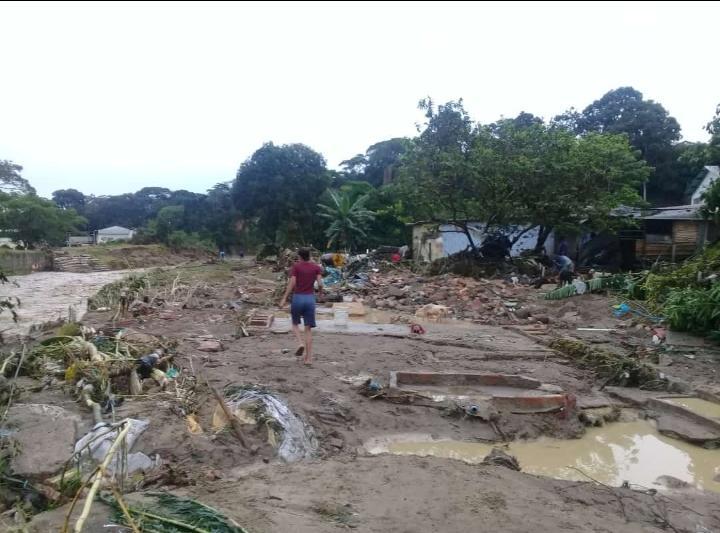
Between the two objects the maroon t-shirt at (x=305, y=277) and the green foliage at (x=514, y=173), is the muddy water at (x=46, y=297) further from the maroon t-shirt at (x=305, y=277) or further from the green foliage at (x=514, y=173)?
the green foliage at (x=514, y=173)

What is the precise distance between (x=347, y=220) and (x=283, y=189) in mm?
6144

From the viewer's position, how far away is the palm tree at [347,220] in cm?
2875

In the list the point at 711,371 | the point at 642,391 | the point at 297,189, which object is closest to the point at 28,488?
the point at 642,391

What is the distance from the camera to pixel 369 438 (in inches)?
206

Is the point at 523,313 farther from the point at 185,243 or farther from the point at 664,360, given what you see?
the point at 185,243

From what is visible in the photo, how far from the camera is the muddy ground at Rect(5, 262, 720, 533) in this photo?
3.27 m

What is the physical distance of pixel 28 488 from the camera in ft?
10.9

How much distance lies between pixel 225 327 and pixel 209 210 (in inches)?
1342

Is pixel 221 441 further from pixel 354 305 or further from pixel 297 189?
pixel 297 189

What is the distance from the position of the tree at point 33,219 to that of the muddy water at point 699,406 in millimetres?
36219

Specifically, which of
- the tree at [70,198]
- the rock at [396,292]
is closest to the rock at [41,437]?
the rock at [396,292]

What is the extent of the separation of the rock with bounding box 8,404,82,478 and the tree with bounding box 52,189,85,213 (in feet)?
213

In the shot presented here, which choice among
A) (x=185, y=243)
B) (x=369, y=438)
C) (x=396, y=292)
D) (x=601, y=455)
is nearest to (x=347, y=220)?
(x=396, y=292)

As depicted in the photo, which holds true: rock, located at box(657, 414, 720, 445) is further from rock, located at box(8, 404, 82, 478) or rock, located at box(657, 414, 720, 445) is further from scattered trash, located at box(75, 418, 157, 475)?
rock, located at box(8, 404, 82, 478)
